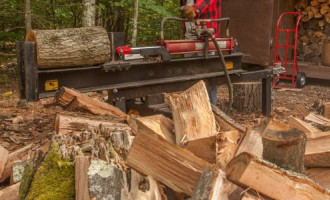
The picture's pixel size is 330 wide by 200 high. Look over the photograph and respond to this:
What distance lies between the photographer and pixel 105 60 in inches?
187

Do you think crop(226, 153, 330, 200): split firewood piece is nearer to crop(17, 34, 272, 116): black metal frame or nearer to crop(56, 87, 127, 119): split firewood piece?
crop(56, 87, 127, 119): split firewood piece

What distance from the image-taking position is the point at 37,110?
21.5ft

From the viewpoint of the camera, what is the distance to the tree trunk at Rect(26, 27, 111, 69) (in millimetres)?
4355

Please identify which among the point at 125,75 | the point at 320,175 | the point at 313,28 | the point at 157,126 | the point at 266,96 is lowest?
the point at 320,175

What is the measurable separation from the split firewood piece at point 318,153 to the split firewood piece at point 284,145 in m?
0.31

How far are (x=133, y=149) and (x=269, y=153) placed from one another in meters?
0.86

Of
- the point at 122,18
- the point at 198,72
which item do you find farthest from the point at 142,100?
the point at 122,18

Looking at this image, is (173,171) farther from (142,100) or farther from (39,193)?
(142,100)

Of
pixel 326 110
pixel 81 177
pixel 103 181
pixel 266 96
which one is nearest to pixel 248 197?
pixel 103 181

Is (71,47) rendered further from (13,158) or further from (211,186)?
(211,186)

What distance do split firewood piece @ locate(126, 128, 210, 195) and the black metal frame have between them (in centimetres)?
225

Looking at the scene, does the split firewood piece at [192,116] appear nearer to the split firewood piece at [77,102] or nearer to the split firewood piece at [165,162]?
the split firewood piece at [165,162]

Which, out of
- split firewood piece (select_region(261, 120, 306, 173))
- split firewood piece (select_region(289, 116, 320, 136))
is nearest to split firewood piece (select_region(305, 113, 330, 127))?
split firewood piece (select_region(289, 116, 320, 136))

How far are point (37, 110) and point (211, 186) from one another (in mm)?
4928
